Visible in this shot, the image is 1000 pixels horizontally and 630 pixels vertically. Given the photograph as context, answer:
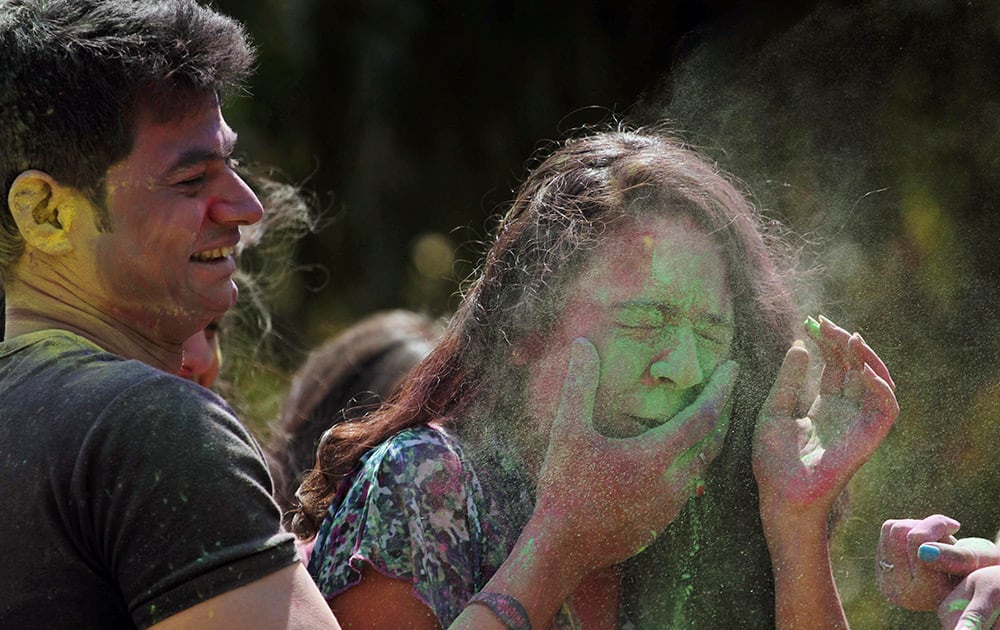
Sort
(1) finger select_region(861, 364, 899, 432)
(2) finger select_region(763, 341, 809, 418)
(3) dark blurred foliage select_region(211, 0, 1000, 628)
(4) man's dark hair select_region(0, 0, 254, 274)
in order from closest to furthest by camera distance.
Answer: (4) man's dark hair select_region(0, 0, 254, 274)
(1) finger select_region(861, 364, 899, 432)
(2) finger select_region(763, 341, 809, 418)
(3) dark blurred foliage select_region(211, 0, 1000, 628)

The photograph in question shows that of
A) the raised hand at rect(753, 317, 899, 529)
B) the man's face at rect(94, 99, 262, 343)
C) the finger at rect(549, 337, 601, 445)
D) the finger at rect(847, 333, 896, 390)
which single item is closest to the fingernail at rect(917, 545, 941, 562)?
the raised hand at rect(753, 317, 899, 529)

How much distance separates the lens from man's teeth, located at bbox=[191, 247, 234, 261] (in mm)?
1838

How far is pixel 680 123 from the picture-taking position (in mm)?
2826

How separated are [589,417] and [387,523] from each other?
36 centimetres

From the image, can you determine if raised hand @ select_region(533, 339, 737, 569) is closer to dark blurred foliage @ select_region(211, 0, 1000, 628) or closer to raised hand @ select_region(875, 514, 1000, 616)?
raised hand @ select_region(875, 514, 1000, 616)

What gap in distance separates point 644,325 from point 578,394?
7.7 inches

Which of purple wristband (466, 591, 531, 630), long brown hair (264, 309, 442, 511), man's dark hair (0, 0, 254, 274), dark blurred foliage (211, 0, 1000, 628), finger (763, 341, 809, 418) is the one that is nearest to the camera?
man's dark hair (0, 0, 254, 274)

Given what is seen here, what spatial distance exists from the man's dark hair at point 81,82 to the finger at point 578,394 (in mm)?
750

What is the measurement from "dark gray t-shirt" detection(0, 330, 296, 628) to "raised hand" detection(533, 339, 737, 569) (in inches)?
22.2

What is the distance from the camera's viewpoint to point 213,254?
1.86m

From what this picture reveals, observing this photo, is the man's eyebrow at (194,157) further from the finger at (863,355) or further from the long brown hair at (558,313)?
the finger at (863,355)

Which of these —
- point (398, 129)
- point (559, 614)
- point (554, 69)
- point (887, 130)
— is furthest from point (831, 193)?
point (398, 129)

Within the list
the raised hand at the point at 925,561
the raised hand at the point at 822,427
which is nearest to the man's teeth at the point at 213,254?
the raised hand at the point at 822,427

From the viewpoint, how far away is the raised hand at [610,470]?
1950 millimetres
